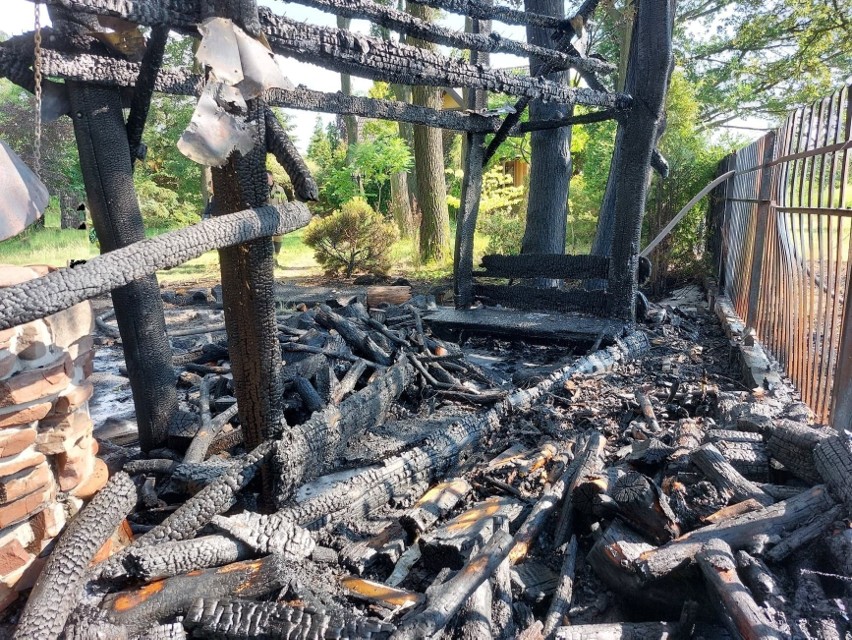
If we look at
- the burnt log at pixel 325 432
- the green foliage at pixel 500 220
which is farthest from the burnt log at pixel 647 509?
the green foliage at pixel 500 220

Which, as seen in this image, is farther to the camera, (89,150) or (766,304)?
(766,304)

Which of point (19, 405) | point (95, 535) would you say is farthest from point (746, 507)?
point (19, 405)

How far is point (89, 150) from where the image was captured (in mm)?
2945

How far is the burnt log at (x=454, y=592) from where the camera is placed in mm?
1829

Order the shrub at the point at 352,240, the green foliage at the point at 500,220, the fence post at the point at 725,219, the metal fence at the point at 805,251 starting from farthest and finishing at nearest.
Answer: the green foliage at the point at 500,220
the shrub at the point at 352,240
the fence post at the point at 725,219
the metal fence at the point at 805,251

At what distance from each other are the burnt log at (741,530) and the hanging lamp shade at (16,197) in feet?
8.06

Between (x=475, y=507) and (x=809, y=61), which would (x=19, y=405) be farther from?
(x=809, y=61)

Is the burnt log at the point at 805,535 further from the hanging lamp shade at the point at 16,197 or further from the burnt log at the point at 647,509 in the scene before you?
the hanging lamp shade at the point at 16,197

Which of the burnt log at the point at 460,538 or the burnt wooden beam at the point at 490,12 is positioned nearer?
the burnt log at the point at 460,538

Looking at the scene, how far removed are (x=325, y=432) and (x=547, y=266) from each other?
434 cm

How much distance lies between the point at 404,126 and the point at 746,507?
17.7 metres

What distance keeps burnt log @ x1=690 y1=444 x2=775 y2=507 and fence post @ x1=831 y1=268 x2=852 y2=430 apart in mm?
920

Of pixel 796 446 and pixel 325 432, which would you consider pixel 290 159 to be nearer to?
pixel 325 432

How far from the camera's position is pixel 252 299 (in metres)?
2.59
